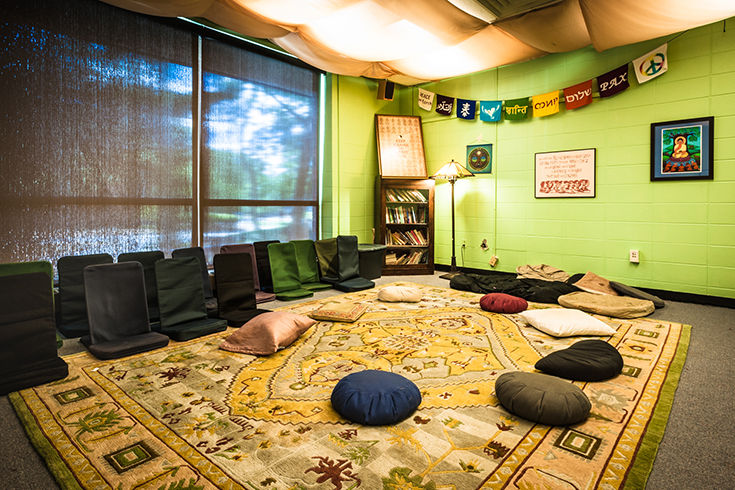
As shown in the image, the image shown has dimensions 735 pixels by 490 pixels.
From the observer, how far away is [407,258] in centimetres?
717

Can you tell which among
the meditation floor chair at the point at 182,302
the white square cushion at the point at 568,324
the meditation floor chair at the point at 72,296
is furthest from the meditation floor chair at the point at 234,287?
the white square cushion at the point at 568,324

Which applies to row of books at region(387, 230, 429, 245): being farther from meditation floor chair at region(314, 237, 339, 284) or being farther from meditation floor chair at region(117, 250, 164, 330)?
meditation floor chair at region(117, 250, 164, 330)

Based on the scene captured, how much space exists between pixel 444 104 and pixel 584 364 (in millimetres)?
5504

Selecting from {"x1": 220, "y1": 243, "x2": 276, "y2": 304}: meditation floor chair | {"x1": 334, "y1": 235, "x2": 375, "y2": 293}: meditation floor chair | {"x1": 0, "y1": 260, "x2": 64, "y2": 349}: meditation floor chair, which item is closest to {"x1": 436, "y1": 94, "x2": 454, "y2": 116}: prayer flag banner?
{"x1": 334, "y1": 235, "x2": 375, "y2": 293}: meditation floor chair

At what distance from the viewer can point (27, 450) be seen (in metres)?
1.96

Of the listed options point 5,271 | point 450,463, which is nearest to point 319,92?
point 5,271

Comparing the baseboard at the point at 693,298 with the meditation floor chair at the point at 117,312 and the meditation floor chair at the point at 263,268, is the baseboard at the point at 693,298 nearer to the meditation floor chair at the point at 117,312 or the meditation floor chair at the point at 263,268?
the meditation floor chair at the point at 263,268

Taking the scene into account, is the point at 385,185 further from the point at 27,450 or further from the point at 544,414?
the point at 27,450

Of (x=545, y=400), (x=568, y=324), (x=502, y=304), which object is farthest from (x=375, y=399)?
(x=502, y=304)

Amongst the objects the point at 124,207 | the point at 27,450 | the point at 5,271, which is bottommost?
the point at 27,450

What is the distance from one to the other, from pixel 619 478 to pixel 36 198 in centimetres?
499

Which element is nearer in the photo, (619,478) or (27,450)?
(619,478)

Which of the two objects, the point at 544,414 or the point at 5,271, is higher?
the point at 5,271

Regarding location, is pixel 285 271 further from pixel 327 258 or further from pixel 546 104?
pixel 546 104
